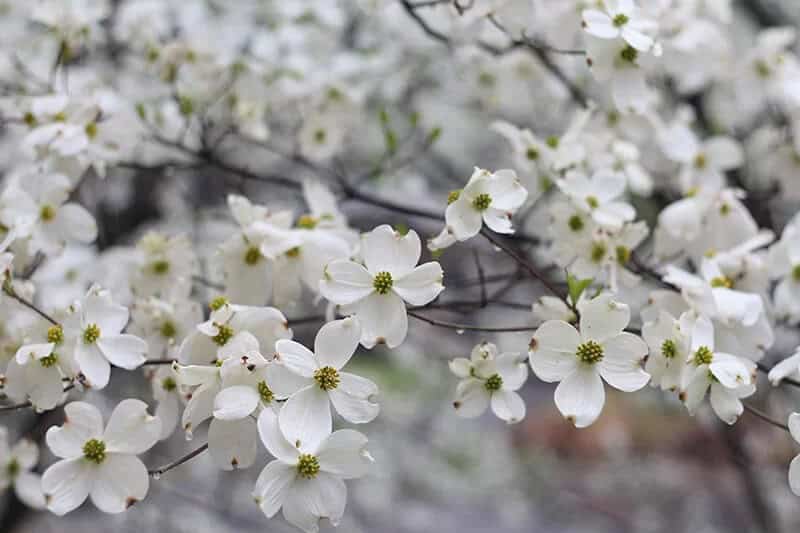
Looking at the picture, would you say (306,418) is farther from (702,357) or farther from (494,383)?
(702,357)

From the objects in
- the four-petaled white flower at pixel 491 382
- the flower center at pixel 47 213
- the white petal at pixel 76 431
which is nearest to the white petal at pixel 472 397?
the four-petaled white flower at pixel 491 382

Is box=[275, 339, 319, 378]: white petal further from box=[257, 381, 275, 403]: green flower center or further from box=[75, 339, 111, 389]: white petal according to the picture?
box=[75, 339, 111, 389]: white petal

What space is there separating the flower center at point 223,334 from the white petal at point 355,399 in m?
0.12

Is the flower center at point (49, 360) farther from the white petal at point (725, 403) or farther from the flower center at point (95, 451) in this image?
the white petal at point (725, 403)

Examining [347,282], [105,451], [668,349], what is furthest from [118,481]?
[668,349]

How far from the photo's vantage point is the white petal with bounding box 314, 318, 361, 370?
0.67 metres

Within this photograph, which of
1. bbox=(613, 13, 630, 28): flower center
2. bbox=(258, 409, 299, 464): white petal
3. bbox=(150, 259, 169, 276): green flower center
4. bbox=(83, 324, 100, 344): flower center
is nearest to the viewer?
bbox=(258, 409, 299, 464): white petal

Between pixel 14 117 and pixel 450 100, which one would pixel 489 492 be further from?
pixel 14 117

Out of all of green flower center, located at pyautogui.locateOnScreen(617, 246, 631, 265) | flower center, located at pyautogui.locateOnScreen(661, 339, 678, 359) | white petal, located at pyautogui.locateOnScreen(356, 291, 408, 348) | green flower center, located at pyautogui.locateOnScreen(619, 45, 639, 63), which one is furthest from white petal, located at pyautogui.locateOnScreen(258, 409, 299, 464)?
green flower center, located at pyautogui.locateOnScreen(619, 45, 639, 63)

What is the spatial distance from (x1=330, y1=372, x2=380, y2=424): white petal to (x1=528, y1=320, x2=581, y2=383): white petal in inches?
5.2

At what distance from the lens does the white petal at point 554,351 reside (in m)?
0.69

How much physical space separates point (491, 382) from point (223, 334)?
9.4 inches

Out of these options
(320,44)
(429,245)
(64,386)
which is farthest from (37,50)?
(429,245)

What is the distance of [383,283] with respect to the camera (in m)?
0.70
